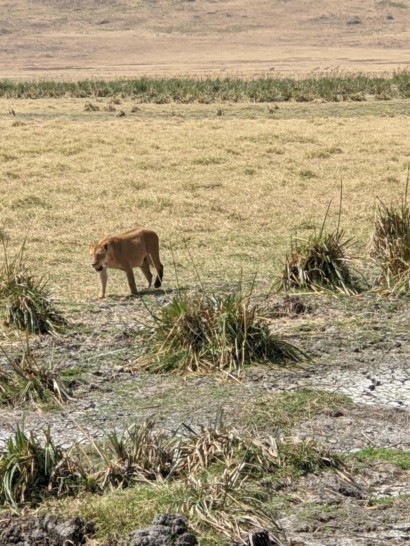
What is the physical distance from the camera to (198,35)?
116250 mm

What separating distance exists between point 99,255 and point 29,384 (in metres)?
3.42

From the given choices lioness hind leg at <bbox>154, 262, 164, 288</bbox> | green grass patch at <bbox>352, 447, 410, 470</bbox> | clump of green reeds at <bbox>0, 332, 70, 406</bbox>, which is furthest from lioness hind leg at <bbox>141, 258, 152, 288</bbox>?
green grass patch at <bbox>352, 447, 410, 470</bbox>

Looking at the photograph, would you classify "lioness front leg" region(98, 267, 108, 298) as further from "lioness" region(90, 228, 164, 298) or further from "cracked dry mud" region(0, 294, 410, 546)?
"cracked dry mud" region(0, 294, 410, 546)

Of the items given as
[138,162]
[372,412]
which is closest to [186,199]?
[138,162]

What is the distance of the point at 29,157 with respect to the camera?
2234 cm

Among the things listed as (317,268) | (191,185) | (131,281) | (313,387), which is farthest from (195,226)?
(313,387)

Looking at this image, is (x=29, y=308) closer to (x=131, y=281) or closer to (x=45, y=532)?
(x=131, y=281)

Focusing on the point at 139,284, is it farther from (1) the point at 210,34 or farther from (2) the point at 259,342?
Result: (1) the point at 210,34

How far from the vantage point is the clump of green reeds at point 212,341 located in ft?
29.4

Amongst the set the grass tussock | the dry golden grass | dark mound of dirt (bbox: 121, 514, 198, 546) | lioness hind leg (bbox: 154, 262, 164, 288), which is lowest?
the dry golden grass

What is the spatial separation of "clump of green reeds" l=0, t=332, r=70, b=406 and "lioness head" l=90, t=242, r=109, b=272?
2.91 meters

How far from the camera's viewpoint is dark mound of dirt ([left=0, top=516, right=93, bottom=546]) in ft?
18.8

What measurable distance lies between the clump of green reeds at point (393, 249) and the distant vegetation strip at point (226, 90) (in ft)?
88.9

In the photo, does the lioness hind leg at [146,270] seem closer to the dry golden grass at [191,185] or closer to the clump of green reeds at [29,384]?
the dry golden grass at [191,185]
